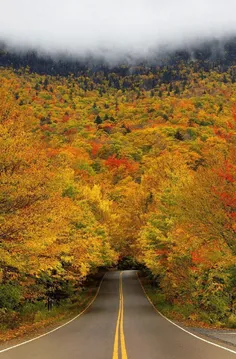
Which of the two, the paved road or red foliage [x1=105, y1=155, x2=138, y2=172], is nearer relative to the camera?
the paved road

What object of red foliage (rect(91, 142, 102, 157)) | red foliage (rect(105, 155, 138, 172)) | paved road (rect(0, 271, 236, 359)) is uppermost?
red foliage (rect(91, 142, 102, 157))

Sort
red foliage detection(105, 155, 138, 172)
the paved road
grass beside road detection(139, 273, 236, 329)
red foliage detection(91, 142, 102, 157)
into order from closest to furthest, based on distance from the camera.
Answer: the paved road < grass beside road detection(139, 273, 236, 329) < red foliage detection(105, 155, 138, 172) < red foliage detection(91, 142, 102, 157)

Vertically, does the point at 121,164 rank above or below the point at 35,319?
above

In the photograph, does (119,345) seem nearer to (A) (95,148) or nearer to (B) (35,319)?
(B) (35,319)

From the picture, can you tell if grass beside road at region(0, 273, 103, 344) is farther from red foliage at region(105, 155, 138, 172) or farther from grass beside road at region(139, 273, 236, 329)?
red foliage at region(105, 155, 138, 172)

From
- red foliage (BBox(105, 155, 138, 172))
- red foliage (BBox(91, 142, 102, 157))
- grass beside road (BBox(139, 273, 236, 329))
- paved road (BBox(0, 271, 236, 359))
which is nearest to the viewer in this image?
paved road (BBox(0, 271, 236, 359))

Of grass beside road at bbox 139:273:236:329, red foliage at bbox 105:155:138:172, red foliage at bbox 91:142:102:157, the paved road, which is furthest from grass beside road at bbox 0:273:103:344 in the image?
red foliage at bbox 91:142:102:157

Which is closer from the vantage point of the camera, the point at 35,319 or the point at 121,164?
the point at 35,319

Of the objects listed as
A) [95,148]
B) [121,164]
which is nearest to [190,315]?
[121,164]

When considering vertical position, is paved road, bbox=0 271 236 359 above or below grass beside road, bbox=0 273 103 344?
above

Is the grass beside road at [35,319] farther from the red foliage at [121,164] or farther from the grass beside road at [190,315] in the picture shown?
the red foliage at [121,164]

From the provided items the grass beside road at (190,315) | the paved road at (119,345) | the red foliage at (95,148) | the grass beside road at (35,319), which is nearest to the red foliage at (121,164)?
the red foliage at (95,148)

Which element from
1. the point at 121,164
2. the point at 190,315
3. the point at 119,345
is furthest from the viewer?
the point at 121,164

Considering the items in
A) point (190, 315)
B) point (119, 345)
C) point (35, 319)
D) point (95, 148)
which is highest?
point (95, 148)
